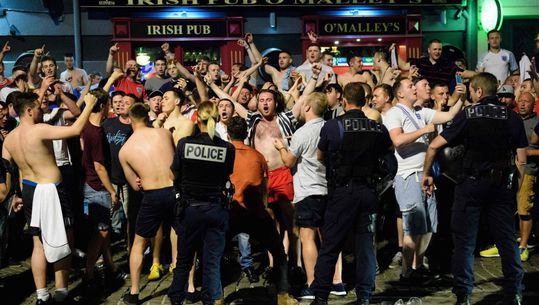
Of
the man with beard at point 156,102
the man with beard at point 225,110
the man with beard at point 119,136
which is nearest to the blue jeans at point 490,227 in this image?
the man with beard at point 225,110

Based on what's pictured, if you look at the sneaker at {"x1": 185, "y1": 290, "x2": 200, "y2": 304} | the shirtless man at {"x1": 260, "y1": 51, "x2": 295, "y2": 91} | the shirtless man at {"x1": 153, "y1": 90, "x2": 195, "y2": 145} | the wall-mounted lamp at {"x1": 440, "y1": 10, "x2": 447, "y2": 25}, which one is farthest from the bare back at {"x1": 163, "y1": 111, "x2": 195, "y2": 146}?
the wall-mounted lamp at {"x1": 440, "y1": 10, "x2": 447, "y2": 25}

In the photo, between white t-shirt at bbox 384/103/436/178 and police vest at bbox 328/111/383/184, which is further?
white t-shirt at bbox 384/103/436/178

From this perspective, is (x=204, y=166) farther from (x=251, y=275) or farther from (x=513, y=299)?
(x=513, y=299)

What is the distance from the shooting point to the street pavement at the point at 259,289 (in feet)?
27.5

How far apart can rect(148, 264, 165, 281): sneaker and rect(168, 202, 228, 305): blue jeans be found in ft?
6.12

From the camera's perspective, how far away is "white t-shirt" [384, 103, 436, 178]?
28.4 feet

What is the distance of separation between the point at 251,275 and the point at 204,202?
198 centimetres

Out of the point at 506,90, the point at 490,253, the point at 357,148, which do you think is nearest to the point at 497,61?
the point at 506,90

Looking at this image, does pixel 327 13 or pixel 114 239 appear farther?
→ pixel 327 13

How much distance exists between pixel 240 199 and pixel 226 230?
1.46ft

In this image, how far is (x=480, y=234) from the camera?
11203mm

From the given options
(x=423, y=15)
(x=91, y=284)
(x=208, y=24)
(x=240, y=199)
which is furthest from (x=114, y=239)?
(x=423, y=15)

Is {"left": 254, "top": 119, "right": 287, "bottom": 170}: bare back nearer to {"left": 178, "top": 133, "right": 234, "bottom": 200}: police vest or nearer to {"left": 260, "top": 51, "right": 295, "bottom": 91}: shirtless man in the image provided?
{"left": 178, "top": 133, "right": 234, "bottom": 200}: police vest

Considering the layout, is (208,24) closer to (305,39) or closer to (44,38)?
Answer: (305,39)
